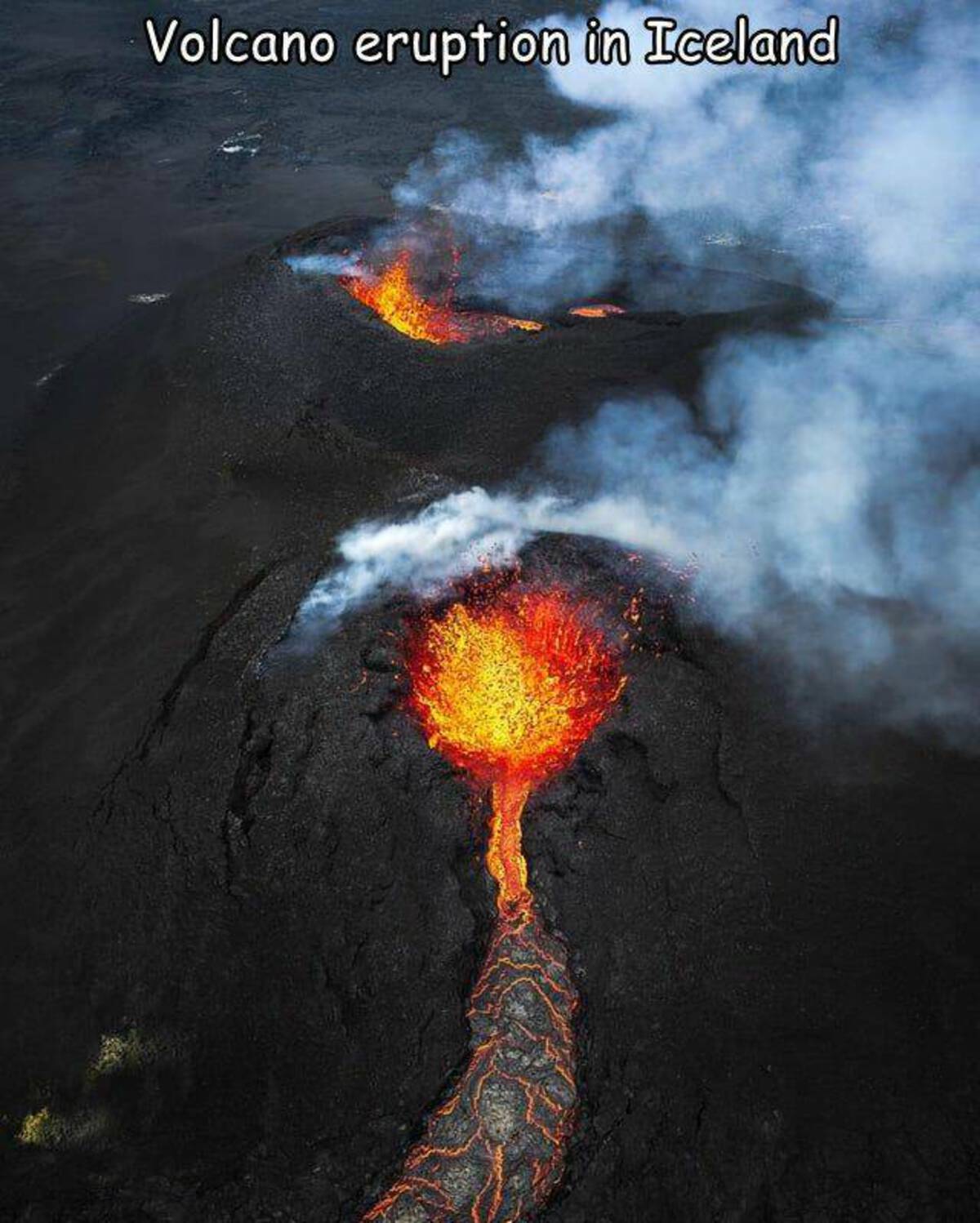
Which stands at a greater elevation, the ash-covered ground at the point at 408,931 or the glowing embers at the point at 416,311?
the glowing embers at the point at 416,311

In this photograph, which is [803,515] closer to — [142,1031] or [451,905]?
[451,905]

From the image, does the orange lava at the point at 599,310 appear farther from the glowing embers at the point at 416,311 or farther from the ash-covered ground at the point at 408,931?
the ash-covered ground at the point at 408,931

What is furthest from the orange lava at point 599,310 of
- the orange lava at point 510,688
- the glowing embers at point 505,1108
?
the glowing embers at point 505,1108

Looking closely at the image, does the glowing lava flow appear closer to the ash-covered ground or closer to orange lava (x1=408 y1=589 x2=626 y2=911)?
orange lava (x1=408 y1=589 x2=626 y2=911)

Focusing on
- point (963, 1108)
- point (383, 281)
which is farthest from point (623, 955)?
point (383, 281)

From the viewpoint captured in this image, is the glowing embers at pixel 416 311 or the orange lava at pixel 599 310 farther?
the orange lava at pixel 599 310

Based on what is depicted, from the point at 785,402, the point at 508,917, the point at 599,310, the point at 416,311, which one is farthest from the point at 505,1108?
the point at 599,310

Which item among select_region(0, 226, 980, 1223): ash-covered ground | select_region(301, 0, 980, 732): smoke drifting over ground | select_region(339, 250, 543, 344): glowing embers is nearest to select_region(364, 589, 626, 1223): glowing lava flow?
select_region(0, 226, 980, 1223): ash-covered ground
